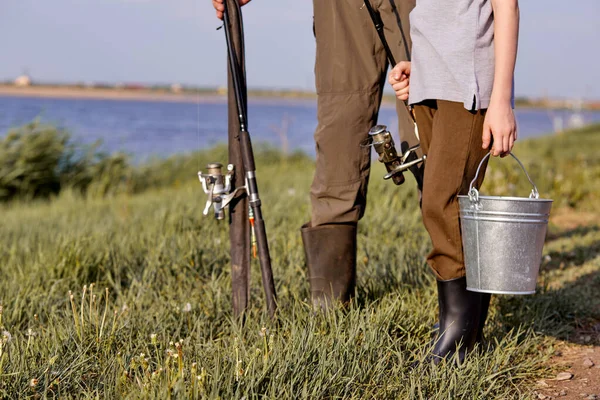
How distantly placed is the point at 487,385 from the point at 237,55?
168 cm

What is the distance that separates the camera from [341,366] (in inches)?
95.0

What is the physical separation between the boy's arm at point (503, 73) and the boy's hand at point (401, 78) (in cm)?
47

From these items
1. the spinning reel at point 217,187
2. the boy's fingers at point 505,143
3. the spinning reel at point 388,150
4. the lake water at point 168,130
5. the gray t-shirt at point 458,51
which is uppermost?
the gray t-shirt at point 458,51

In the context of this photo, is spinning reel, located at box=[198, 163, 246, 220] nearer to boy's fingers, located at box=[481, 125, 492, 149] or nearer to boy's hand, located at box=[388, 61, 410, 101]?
boy's hand, located at box=[388, 61, 410, 101]

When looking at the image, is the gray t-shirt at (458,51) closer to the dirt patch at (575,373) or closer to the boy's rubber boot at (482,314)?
the boy's rubber boot at (482,314)

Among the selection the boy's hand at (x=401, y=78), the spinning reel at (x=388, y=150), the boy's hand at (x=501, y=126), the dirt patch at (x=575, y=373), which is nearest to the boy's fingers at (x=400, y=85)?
the boy's hand at (x=401, y=78)

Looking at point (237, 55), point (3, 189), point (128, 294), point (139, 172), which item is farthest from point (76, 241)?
point (139, 172)

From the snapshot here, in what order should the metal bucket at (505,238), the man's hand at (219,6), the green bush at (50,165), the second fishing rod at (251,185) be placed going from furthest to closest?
the green bush at (50,165) < the man's hand at (219,6) < the second fishing rod at (251,185) < the metal bucket at (505,238)

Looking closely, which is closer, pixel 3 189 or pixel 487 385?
pixel 487 385

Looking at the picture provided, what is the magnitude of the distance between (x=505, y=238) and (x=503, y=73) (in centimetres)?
54

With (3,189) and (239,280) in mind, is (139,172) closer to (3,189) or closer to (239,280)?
(3,189)

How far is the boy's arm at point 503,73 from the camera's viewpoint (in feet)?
7.55

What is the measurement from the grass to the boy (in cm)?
26

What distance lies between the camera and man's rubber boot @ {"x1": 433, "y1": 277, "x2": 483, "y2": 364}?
2.69 metres
